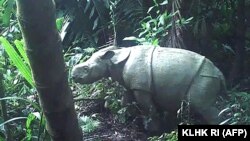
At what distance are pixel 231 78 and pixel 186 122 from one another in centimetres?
97

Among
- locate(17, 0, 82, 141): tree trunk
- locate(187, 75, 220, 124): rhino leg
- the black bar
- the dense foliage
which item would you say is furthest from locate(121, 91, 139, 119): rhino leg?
locate(17, 0, 82, 141): tree trunk

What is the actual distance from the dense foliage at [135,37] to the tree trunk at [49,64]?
1032 mm

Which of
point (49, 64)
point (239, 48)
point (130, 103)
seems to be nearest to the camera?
point (49, 64)

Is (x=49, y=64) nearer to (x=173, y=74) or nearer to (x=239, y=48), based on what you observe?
(x=173, y=74)

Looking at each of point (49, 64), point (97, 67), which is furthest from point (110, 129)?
point (49, 64)

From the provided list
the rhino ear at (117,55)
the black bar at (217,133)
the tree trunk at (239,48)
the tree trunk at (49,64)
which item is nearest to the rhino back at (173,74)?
the rhino ear at (117,55)

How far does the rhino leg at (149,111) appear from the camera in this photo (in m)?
2.57

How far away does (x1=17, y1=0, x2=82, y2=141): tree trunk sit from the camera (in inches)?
48.5

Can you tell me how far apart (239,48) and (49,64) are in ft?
7.76

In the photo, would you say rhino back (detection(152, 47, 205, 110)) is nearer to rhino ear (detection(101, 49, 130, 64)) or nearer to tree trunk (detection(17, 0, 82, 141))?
rhino ear (detection(101, 49, 130, 64))

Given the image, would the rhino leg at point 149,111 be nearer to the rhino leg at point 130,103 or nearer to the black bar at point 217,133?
the rhino leg at point 130,103

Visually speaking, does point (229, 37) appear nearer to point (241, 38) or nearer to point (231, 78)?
point (241, 38)

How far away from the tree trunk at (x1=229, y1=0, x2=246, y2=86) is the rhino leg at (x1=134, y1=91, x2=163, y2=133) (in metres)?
0.88

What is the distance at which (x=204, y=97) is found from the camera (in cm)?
248
